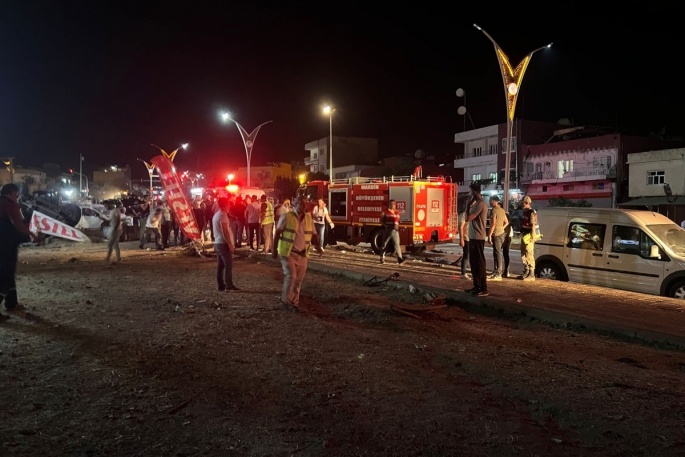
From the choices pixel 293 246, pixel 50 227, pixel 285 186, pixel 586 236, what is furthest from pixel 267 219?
pixel 285 186

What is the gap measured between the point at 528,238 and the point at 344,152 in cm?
6533

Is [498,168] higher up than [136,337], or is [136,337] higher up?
[498,168]

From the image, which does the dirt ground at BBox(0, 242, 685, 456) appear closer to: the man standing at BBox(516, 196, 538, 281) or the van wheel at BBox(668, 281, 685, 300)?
the man standing at BBox(516, 196, 538, 281)

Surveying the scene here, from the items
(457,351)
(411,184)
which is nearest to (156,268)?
(411,184)

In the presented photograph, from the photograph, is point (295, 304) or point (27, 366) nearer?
point (27, 366)

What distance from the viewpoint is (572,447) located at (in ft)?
12.5

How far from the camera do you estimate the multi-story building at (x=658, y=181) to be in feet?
110

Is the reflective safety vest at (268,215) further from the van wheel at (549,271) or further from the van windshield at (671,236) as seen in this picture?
the van windshield at (671,236)

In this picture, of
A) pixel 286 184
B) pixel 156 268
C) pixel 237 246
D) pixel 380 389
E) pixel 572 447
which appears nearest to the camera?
pixel 572 447

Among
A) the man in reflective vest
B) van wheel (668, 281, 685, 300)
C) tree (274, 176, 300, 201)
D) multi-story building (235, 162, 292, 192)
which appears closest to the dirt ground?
the man in reflective vest

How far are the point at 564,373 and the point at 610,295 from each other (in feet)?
15.2

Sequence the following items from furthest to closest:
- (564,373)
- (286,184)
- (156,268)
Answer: (286,184)
(156,268)
(564,373)

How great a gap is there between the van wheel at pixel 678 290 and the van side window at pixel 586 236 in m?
1.47

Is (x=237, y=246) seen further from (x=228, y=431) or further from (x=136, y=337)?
(x=228, y=431)
